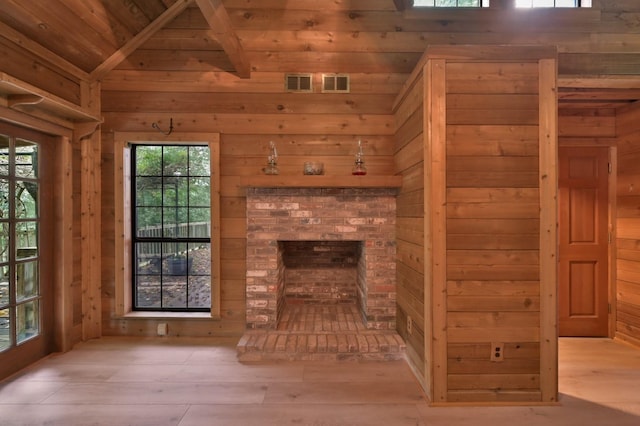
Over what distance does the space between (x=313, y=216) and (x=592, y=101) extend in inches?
121

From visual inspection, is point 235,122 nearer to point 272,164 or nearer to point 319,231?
point 272,164

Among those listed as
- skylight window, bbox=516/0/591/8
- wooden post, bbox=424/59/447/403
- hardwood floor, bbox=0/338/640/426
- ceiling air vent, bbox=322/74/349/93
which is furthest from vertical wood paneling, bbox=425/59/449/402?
skylight window, bbox=516/0/591/8

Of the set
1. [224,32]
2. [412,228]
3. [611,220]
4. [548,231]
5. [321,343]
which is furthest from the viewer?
[611,220]

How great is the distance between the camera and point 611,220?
11.3 ft

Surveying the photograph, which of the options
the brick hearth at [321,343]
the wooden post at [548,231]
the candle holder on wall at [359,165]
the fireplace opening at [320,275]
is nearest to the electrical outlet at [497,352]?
the wooden post at [548,231]

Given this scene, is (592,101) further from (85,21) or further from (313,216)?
(85,21)

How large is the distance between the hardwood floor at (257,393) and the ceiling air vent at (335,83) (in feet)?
8.37

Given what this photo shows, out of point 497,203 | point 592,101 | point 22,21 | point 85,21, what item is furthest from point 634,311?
point 22,21

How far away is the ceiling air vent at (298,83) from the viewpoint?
3.29m

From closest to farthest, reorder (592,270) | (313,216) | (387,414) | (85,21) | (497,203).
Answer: (387,414) → (497,203) → (85,21) → (313,216) → (592,270)

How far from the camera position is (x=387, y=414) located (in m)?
2.09

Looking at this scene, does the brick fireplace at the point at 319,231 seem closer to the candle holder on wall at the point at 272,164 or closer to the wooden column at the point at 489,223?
the candle holder on wall at the point at 272,164

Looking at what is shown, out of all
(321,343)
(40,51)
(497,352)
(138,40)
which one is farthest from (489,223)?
(40,51)

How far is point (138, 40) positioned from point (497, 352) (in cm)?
409
